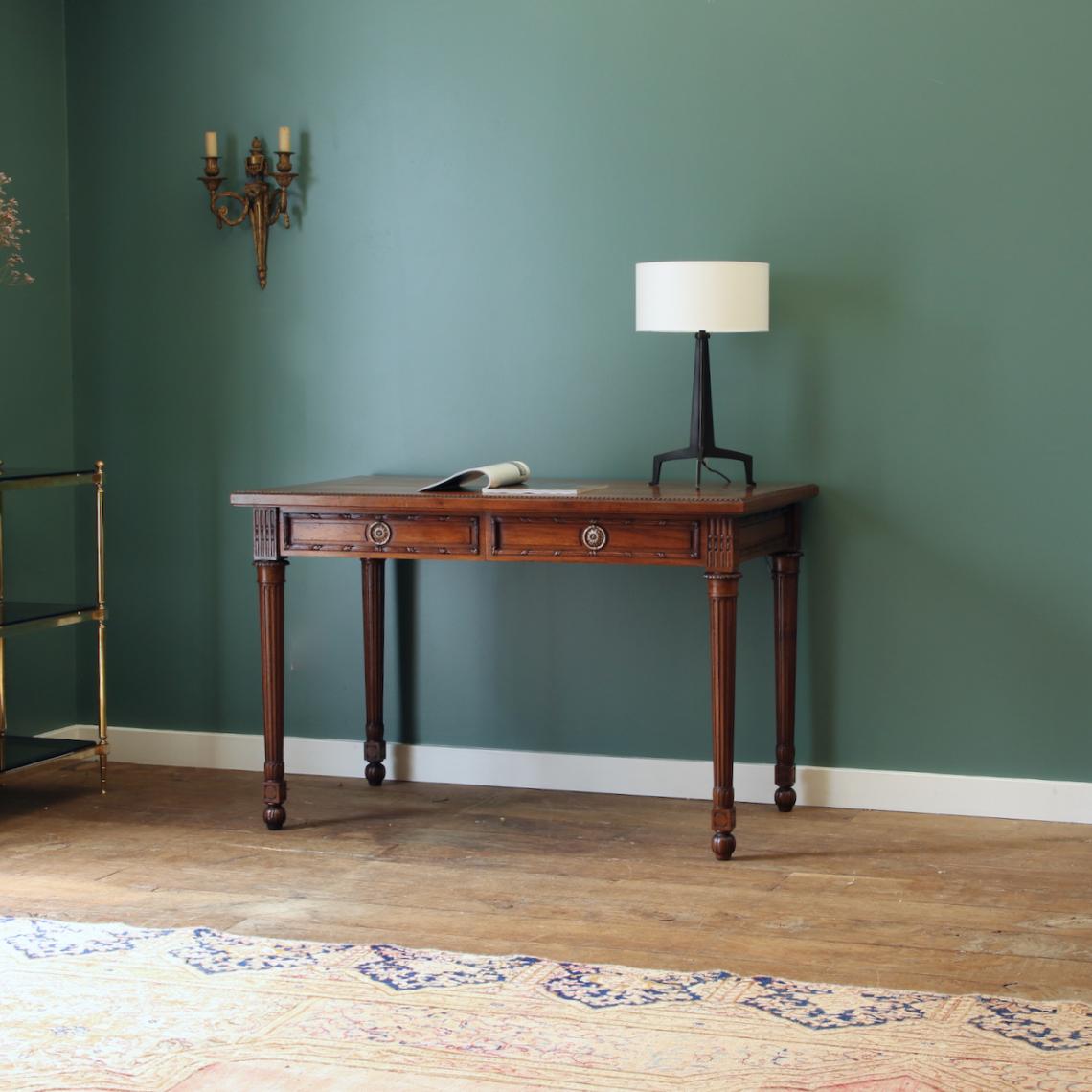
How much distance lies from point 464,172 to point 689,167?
0.65 meters

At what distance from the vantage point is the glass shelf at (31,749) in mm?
A: 4121

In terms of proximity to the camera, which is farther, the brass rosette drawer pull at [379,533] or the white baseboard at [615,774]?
the white baseboard at [615,774]

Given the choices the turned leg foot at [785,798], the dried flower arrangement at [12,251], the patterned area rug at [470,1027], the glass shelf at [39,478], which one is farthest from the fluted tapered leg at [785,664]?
the dried flower arrangement at [12,251]

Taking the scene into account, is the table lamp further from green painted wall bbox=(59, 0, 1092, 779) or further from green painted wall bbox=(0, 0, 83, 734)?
green painted wall bbox=(0, 0, 83, 734)

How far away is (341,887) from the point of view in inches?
135

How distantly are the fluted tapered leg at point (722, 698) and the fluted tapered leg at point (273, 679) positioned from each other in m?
1.10

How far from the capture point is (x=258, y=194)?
4.45 metres

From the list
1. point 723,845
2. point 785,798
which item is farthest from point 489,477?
point 785,798

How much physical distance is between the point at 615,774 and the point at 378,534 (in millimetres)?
1054

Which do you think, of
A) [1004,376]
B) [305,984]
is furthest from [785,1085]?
[1004,376]

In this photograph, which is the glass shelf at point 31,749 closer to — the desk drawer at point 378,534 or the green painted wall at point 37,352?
the green painted wall at point 37,352

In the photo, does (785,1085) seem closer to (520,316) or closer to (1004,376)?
Answer: (1004,376)

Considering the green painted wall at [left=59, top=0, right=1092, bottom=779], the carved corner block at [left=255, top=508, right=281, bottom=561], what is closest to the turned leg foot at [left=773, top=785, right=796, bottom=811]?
the green painted wall at [left=59, top=0, right=1092, bottom=779]

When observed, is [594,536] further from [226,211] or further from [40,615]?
[226,211]
